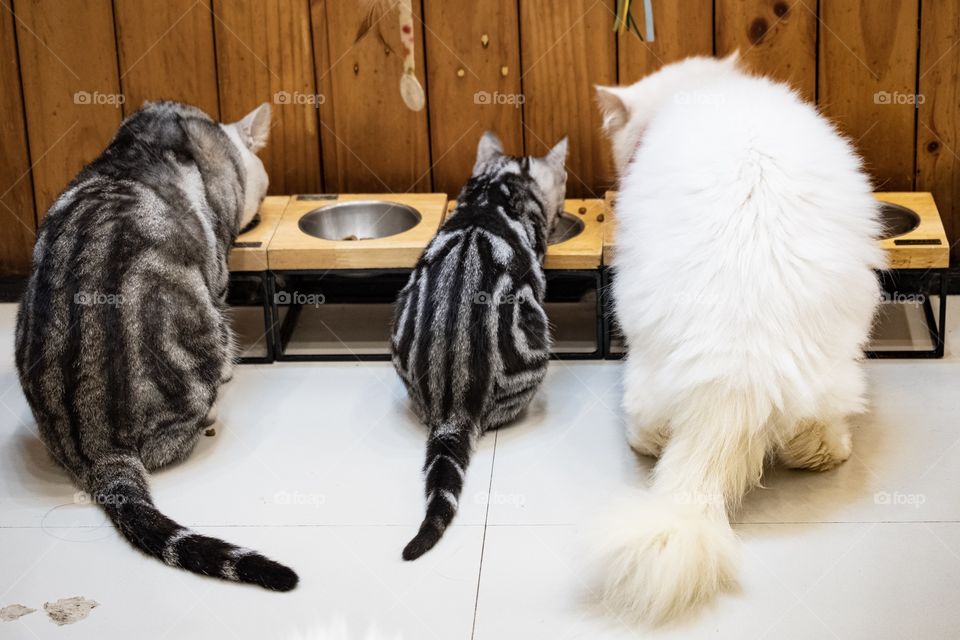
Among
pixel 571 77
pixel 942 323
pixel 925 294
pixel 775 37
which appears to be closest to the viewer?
pixel 942 323

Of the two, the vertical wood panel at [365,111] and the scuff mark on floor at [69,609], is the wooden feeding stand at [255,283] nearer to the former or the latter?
the vertical wood panel at [365,111]

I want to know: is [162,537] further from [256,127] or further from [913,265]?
[913,265]

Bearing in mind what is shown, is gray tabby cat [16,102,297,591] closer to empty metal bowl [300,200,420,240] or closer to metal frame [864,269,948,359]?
empty metal bowl [300,200,420,240]

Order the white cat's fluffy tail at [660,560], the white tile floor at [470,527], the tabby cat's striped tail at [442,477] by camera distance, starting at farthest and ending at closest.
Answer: the tabby cat's striped tail at [442,477]
the white tile floor at [470,527]
the white cat's fluffy tail at [660,560]

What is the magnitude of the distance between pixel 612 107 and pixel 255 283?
1.40 m

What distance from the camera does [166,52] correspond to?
3904mm

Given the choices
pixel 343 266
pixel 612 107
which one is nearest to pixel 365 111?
pixel 343 266

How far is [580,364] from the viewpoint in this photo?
3.66 metres

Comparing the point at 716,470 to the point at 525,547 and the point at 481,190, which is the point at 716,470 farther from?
the point at 481,190

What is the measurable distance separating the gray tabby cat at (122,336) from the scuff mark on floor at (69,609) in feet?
0.66

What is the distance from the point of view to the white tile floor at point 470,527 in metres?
2.55

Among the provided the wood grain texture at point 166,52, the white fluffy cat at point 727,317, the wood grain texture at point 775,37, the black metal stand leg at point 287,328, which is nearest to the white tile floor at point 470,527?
the white fluffy cat at point 727,317

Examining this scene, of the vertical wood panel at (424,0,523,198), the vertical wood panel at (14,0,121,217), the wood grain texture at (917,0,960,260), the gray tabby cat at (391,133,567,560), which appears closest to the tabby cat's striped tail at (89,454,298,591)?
the gray tabby cat at (391,133,567,560)

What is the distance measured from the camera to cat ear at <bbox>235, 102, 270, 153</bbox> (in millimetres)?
3723
